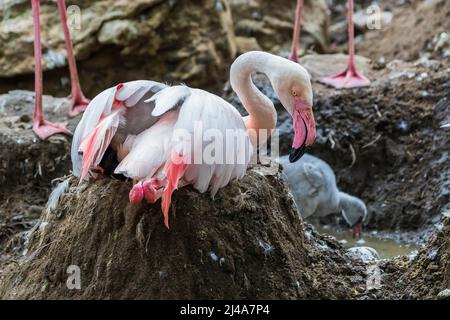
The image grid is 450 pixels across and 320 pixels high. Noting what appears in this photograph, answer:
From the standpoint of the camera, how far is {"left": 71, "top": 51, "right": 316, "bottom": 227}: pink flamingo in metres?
3.85

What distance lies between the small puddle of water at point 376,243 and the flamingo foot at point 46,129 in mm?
2100

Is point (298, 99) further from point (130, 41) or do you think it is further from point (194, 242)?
point (130, 41)

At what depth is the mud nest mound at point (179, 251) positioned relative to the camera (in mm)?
3963

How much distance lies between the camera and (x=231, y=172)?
4172 millimetres

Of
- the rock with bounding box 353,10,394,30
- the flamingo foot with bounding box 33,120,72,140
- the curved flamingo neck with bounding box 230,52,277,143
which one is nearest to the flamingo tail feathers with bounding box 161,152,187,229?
the curved flamingo neck with bounding box 230,52,277,143

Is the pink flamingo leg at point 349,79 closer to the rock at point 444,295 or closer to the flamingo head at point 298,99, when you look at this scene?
the flamingo head at point 298,99

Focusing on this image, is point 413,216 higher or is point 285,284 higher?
point 285,284

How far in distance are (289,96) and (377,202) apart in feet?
8.78

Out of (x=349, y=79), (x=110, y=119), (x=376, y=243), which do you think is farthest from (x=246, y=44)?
(x=110, y=119)

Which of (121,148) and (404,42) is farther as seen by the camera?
(404,42)

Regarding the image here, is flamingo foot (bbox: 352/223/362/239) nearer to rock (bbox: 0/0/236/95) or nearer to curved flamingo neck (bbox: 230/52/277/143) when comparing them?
curved flamingo neck (bbox: 230/52/277/143)

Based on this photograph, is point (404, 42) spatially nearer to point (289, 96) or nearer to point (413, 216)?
point (413, 216)

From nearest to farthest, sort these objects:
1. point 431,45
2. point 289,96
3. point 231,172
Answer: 1. point 231,172
2. point 289,96
3. point 431,45
